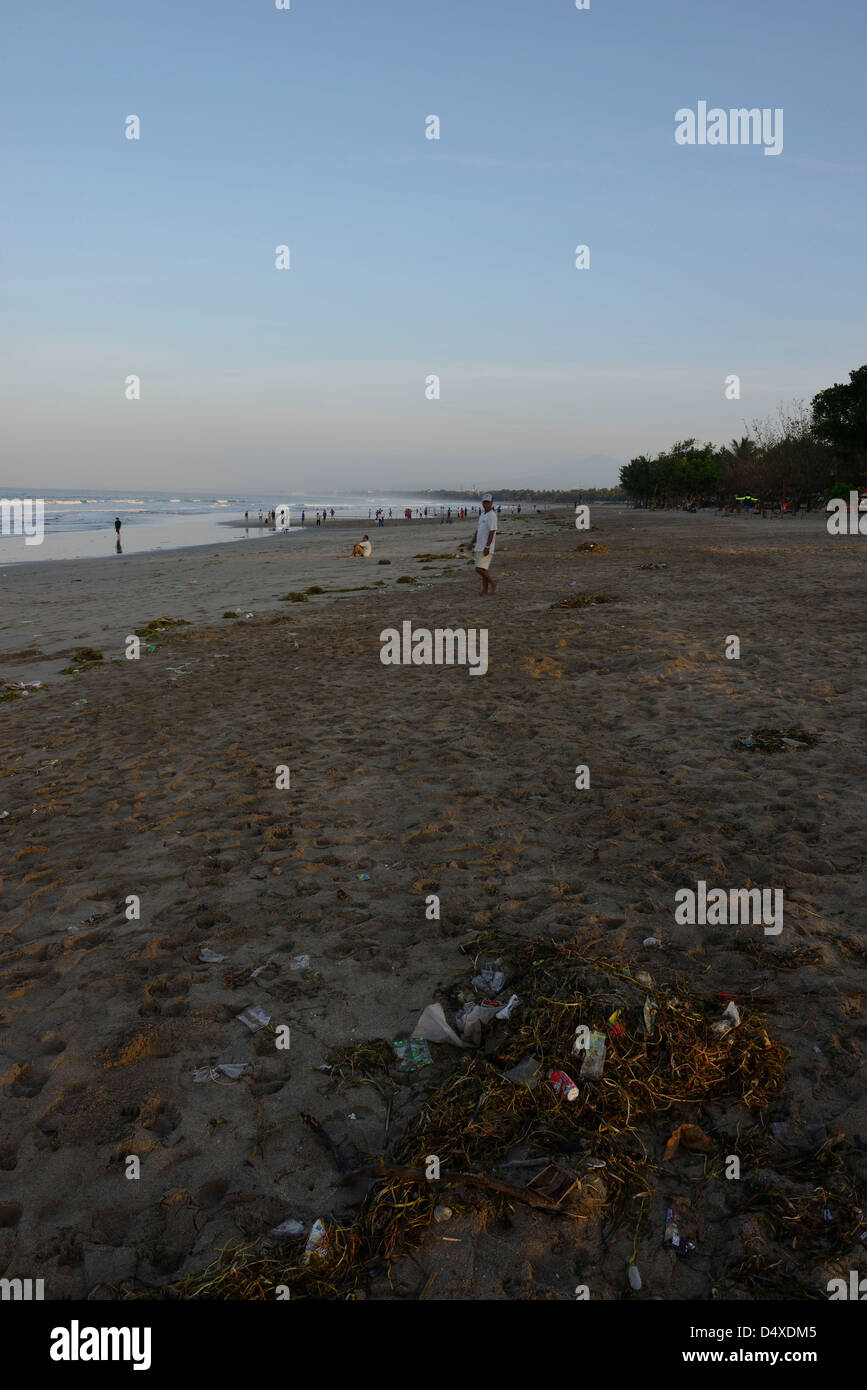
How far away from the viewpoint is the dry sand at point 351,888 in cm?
301

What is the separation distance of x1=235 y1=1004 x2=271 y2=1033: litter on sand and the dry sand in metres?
0.05

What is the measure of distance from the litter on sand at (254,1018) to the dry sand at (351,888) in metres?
0.05

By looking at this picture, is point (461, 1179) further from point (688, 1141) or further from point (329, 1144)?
point (688, 1141)

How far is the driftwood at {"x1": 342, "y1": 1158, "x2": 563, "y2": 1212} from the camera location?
2.88 m

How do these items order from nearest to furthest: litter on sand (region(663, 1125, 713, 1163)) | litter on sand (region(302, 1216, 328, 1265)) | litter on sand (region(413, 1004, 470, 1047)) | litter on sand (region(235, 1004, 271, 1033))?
litter on sand (region(302, 1216, 328, 1265)), litter on sand (region(663, 1125, 713, 1163)), litter on sand (region(413, 1004, 470, 1047)), litter on sand (region(235, 1004, 271, 1033))

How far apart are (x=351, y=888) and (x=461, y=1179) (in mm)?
2612

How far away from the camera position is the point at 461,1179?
298cm

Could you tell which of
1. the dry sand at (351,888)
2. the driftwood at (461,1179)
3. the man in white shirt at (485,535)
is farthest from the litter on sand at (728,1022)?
the man in white shirt at (485,535)

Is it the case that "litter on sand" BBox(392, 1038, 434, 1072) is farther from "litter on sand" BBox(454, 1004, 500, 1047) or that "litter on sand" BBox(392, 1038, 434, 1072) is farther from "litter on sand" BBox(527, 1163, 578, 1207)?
"litter on sand" BBox(527, 1163, 578, 1207)

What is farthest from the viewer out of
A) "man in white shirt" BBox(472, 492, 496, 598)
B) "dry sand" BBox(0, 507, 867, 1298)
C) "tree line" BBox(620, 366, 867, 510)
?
"tree line" BBox(620, 366, 867, 510)

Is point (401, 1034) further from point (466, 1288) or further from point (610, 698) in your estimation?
point (610, 698)

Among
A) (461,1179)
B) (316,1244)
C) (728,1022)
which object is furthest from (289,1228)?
(728,1022)

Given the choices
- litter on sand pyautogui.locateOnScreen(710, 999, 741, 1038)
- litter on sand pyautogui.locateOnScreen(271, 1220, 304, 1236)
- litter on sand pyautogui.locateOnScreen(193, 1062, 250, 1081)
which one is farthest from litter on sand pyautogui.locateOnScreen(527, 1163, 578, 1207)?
litter on sand pyautogui.locateOnScreen(193, 1062, 250, 1081)
